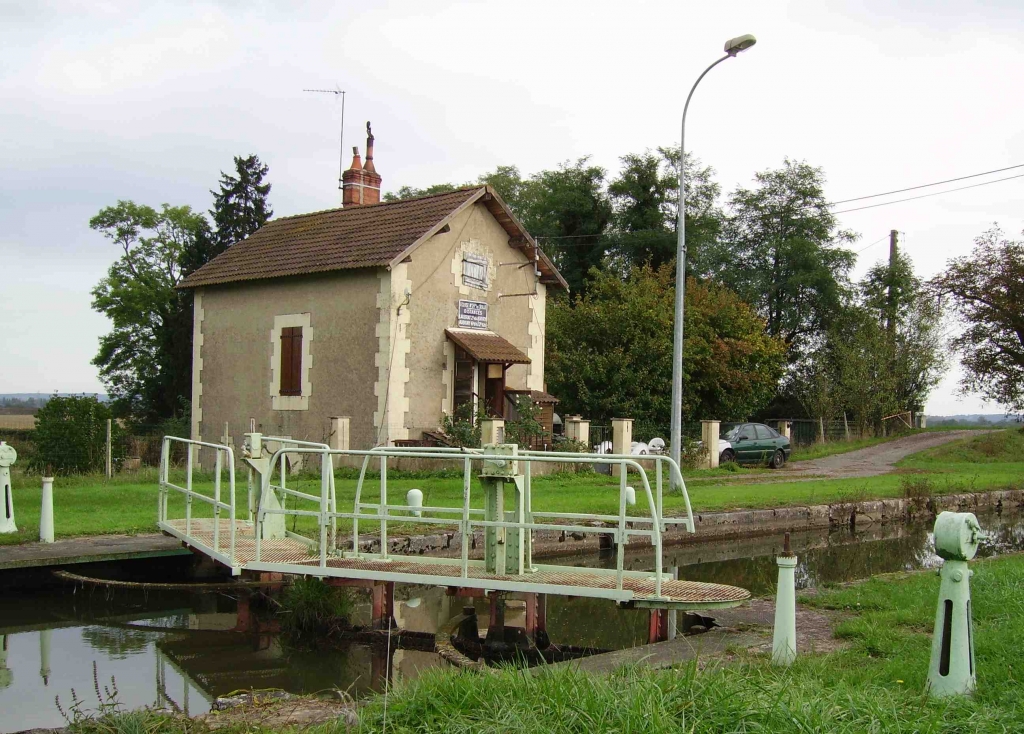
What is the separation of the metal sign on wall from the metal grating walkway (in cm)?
1439

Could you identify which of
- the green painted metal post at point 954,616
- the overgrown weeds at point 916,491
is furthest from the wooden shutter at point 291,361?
the green painted metal post at point 954,616

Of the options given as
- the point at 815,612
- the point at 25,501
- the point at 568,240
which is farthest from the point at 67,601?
the point at 568,240

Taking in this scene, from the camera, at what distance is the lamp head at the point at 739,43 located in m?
16.8

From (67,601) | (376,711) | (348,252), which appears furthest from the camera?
(348,252)

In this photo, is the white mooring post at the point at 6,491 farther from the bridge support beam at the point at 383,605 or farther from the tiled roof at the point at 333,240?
the tiled roof at the point at 333,240

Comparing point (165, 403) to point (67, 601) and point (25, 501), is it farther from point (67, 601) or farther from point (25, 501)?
point (67, 601)

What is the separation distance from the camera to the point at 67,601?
437 inches

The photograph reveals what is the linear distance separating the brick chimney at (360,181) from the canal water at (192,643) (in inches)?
672

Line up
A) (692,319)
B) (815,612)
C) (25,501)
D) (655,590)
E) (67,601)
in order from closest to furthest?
(655,590) → (815,612) → (67,601) → (25,501) → (692,319)

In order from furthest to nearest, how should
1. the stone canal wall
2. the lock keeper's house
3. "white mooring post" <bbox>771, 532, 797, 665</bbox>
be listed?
1. the lock keeper's house
2. the stone canal wall
3. "white mooring post" <bbox>771, 532, 797, 665</bbox>

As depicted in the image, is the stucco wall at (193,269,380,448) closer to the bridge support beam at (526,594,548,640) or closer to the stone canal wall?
the stone canal wall

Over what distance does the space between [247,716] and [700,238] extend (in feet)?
138

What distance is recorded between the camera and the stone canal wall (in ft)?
43.0

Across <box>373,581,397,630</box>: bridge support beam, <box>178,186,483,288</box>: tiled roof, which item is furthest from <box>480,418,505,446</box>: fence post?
<box>373,581,397,630</box>: bridge support beam
